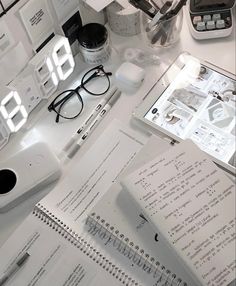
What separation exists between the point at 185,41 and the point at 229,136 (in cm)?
27

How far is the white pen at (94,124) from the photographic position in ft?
2.99

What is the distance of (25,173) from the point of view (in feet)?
2.81

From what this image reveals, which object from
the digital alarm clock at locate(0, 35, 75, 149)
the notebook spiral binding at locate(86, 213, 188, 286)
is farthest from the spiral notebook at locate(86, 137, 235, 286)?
the digital alarm clock at locate(0, 35, 75, 149)

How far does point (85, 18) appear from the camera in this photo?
39.9 inches

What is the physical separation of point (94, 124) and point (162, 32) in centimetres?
26

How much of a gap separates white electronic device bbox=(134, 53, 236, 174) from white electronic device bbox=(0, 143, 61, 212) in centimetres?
20

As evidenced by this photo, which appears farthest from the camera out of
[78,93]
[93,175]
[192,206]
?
[78,93]

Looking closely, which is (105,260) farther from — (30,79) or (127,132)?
(30,79)

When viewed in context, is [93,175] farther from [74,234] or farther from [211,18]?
[211,18]

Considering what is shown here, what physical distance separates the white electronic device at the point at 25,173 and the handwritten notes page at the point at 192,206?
0.15 m

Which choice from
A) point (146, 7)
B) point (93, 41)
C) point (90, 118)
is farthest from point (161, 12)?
point (90, 118)

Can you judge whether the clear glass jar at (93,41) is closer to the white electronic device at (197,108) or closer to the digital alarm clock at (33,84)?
the digital alarm clock at (33,84)

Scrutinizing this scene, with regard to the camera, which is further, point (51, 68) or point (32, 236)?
point (51, 68)

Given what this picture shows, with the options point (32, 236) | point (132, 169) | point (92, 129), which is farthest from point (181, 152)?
point (32, 236)
